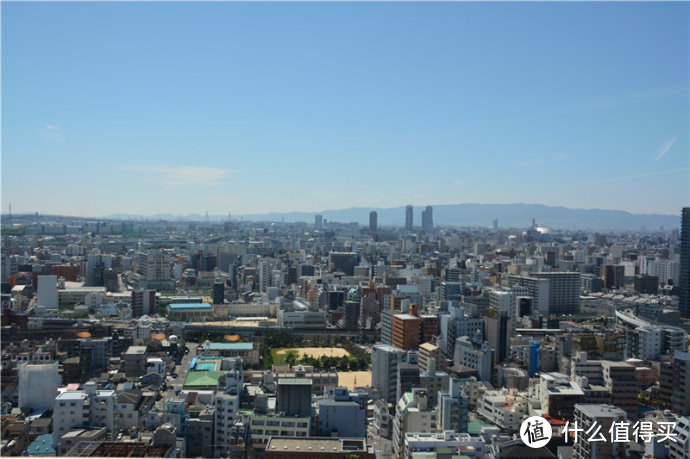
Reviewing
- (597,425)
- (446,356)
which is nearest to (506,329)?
(446,356)

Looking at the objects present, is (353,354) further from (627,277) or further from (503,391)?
(627,277)

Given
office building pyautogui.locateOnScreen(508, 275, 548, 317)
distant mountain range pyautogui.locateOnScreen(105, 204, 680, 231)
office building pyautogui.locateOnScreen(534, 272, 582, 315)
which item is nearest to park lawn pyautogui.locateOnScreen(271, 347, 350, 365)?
office building pyautogui.locateOnScreen(508, 275, 548, 317)

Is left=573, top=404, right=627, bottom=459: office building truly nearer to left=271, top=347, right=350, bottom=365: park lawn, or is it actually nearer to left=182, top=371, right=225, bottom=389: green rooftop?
left=182, top=371, right=225, bottom=389: green rooftop

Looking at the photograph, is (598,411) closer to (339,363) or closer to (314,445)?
(314,445)

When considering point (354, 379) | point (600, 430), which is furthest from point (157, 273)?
point (600, 430)

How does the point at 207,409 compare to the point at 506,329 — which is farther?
the point at 506,329
